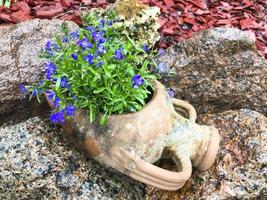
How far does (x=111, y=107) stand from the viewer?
93.0 inches

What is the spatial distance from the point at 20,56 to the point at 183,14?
138 centimetres

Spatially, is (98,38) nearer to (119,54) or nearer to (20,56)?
(119,54)

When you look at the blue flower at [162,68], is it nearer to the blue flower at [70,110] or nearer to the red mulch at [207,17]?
the red mulch at [207,17]

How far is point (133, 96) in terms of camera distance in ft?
7.76

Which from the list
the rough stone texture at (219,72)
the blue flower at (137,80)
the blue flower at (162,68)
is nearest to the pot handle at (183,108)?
the blue flower at (162,68)

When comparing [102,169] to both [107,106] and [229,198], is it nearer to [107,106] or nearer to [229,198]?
[107,106]

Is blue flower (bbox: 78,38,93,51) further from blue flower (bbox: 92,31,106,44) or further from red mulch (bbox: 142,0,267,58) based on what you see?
red mulch (bbox: 142,0,267,58)

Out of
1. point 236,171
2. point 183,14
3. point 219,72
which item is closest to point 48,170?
point 236,171

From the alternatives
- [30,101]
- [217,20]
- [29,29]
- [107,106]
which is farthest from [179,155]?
[217,20]

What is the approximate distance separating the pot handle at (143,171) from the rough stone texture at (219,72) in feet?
2.76

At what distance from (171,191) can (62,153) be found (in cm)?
63

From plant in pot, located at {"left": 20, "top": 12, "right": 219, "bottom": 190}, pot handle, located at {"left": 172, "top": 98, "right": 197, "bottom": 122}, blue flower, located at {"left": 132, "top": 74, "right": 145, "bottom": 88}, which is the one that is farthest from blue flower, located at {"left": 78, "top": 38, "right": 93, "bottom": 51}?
pot handle, located at {"left": 172, "top": 98, "right": 197, "bottom": 122}

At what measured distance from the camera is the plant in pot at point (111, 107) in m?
2.33

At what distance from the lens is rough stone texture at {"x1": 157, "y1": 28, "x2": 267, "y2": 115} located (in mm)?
3162
